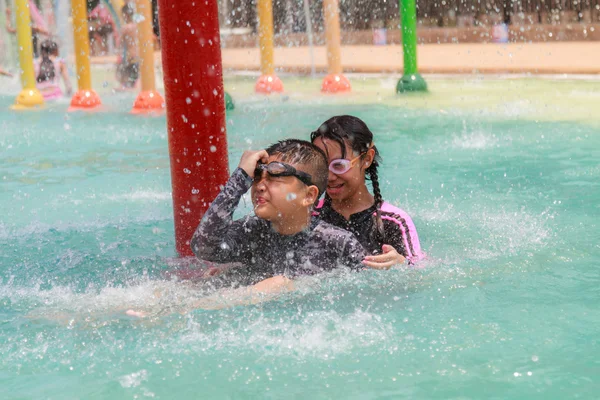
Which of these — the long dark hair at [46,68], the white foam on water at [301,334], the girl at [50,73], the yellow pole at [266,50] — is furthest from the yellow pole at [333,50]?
the white foam on water at [301,334]

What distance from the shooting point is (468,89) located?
40.0 feet

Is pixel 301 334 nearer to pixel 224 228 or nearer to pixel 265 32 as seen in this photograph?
pixel 224 228

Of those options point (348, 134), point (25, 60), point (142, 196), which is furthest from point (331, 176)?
point (25, 60)

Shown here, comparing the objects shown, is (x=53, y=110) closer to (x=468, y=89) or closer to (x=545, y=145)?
(x=468, y=89)

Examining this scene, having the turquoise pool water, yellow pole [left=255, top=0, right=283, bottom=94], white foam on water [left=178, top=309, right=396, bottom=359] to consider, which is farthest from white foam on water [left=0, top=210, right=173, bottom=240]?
yellow pole [left=255, top=0, right=283, bottom=94]

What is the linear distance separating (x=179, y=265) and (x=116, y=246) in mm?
762

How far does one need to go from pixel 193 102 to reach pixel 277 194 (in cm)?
74

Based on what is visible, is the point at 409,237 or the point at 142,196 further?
the point at 142,196

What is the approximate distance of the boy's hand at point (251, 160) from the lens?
3.66 meters

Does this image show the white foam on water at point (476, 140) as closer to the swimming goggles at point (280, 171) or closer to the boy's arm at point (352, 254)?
the boy's arm at point (352, 254)

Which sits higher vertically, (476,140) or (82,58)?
(82,58)

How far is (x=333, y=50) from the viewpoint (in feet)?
41.1

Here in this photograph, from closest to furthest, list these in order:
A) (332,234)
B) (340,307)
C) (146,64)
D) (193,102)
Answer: (340,307) → (332,234) → (193,102) → (146,64)

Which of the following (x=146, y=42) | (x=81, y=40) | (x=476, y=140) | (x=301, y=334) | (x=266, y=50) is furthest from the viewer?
(x=266, y=50)
